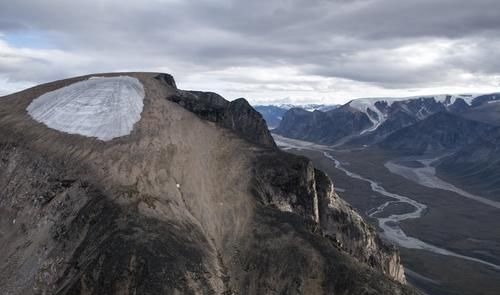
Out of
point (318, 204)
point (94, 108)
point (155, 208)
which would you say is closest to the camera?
point (155, 208)

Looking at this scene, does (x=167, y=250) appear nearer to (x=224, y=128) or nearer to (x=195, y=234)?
(x=195, y=234)

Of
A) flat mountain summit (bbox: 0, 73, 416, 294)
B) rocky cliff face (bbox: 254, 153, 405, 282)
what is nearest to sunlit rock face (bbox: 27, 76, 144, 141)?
flat mountain summit (bbox: 0, 73, 416, 294)

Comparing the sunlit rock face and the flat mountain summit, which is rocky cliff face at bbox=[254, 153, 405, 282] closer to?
the flat mountain summit

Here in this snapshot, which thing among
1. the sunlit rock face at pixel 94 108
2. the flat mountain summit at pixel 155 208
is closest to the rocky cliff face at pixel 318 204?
the flat mountain summit at pixel 155 208

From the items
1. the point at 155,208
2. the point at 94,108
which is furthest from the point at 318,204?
the point at 94,108

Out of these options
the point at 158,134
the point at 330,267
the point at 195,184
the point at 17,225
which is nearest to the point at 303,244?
the point at 330,267

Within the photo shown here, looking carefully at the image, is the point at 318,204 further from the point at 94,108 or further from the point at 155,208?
the point at 94,108
